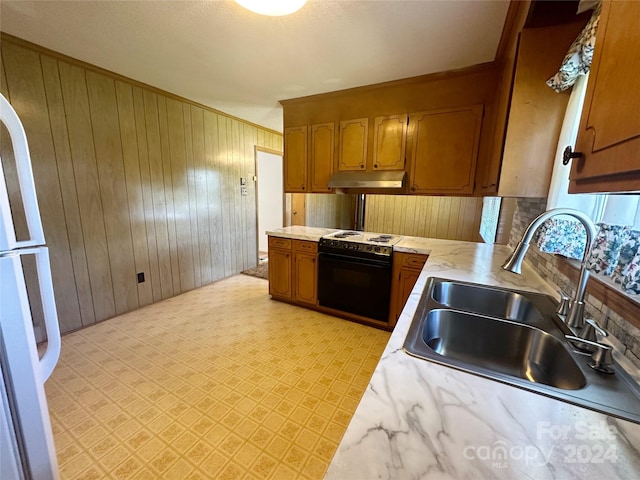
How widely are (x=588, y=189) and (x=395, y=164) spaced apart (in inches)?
86.0

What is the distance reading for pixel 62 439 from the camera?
1459 mm

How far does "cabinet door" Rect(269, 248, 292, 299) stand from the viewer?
3.16 metres

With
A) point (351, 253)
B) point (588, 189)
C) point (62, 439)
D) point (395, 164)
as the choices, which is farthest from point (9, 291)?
point (395, 164)

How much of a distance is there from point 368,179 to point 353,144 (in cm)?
48

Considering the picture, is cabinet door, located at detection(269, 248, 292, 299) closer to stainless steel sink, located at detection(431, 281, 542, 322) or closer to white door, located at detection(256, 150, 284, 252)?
stainless steel sink, located at detection(431, 281, 542, 322)

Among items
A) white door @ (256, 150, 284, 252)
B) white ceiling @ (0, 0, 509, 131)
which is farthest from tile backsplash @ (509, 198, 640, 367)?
white door @ (256, 150, 284, 252)

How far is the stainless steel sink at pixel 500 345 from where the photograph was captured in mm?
921

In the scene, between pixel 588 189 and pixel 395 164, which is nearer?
pixel 588 189

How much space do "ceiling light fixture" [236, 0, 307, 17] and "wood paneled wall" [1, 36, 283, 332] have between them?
6.55 feet

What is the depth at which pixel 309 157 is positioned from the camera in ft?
10.6

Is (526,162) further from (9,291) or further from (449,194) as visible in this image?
(9,291)

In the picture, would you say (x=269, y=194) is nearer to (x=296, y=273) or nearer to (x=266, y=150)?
(x=266, y=150)

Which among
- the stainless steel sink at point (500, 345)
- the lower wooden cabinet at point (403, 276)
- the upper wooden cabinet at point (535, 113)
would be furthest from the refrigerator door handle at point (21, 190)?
the lower wooden cabinet at point (403, 276)

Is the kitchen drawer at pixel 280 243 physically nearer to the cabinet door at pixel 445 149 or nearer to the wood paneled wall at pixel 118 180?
the wood paneled wall at pixel 118 180
